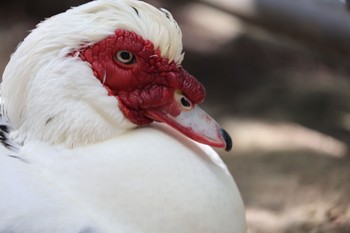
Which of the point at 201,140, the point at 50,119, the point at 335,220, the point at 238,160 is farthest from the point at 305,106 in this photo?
the point at 50,119

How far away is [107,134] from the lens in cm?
173

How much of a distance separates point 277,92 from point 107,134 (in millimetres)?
2118

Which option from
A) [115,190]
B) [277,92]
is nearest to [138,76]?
[115,190]

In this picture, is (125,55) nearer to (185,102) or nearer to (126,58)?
(126,58)

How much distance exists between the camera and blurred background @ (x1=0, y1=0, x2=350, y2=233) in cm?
294

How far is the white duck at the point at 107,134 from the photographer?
1610mm

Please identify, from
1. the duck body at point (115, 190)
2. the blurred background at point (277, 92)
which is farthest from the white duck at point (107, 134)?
the blurred background at point (277, 92)

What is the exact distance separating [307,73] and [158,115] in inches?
90.5

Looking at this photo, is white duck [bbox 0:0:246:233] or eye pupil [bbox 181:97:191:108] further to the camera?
eye pupil [bbox 181:97:191:108]

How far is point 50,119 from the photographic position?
1.69 meters

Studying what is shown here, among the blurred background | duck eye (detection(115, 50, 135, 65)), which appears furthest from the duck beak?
the blurred background

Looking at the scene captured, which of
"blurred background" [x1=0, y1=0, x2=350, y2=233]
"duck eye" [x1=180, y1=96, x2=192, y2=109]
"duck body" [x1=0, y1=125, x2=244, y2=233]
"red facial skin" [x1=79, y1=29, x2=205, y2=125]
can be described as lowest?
"duck body" [x1=0, y1=125, x2=244, y2=233]

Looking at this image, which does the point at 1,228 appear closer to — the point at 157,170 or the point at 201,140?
the point at 157,170

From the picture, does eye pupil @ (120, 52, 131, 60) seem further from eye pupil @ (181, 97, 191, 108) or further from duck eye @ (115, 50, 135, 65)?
eye pupil @ (181, 97, 191, 108)
